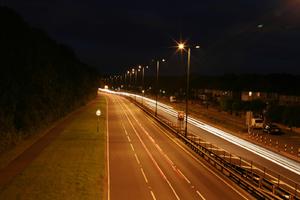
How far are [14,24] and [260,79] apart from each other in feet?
404

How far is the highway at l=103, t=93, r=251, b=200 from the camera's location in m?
23.7

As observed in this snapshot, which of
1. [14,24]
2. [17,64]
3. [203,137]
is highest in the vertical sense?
[14,24]

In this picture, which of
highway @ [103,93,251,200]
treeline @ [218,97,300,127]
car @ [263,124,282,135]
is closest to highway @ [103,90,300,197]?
highway @ [103,93,251,200]

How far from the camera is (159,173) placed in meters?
29.1

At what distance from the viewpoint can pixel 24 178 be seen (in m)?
26.2

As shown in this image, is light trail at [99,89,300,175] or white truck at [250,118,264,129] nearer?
light trail at [99,89,300,175]

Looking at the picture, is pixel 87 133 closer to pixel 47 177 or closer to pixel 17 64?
pixel 17 64

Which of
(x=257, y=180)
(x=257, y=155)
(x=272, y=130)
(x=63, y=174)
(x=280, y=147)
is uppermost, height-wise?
(x=257, y=180)

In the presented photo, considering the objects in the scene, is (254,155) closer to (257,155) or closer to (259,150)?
(257,155)

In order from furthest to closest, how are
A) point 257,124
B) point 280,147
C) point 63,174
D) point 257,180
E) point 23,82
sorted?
point 257,124 → point 280,147 → point 23,82 → point 63,174 → point 257,180

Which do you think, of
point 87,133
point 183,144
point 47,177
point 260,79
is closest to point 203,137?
point 183,144

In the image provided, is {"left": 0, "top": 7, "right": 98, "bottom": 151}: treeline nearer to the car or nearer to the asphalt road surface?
the asphalt road surface

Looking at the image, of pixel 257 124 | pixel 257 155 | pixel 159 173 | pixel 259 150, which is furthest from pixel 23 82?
pixel 257 124

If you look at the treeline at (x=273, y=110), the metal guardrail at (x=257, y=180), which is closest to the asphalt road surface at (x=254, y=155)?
the metal guardrail at (x=257, y=180)
